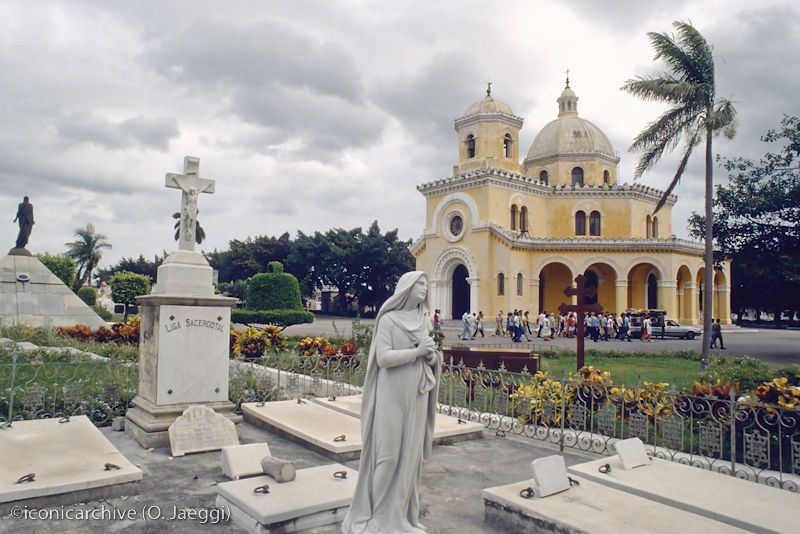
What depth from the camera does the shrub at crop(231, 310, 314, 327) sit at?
2027 cm

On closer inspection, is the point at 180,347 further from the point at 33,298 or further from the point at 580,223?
the point at 580,223

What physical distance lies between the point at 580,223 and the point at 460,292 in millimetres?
8803

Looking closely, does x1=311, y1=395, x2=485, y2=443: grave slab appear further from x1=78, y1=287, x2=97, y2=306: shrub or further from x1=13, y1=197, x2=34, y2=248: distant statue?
x1=78, y1=287, x2=97, y2=306: shrub

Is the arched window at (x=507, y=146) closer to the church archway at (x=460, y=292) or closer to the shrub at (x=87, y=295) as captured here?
the church archway at (x=460, y=292)

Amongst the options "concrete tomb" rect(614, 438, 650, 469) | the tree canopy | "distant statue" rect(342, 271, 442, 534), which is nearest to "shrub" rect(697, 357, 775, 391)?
"concrete tomb" rect(614, 438, 650, 469)

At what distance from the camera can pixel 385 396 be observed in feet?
12.6

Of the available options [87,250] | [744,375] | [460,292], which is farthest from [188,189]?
[87,250]

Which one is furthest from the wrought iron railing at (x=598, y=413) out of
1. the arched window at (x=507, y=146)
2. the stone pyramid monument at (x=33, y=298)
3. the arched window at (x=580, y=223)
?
the arched window at (x=580, y=223)

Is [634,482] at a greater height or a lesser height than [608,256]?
lesser

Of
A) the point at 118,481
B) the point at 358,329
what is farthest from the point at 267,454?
the point at 358,329

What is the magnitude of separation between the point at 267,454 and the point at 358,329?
653cm

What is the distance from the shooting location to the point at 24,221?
1816 centimetres

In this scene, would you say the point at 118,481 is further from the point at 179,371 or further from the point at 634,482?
the point at 634,482

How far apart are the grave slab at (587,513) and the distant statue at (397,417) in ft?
3.27
